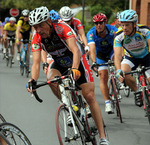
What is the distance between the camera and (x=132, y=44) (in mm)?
7773

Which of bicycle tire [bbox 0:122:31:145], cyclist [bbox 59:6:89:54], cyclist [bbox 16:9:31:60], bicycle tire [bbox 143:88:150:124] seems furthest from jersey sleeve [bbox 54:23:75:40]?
cyclist [bbox 16:9:31:60]

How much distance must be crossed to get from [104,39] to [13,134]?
16.6ft

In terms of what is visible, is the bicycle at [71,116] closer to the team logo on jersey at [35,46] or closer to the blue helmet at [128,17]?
the team logo on jersey at [35,46]

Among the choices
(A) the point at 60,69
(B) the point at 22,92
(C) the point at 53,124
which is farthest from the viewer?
(B) the point at 22,92

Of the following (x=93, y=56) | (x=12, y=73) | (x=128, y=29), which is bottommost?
(x=12, y=73)

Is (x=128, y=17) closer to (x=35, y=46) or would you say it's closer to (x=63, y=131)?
(x=35, y=46)

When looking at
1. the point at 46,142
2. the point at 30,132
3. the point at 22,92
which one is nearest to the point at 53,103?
the point at 22,92

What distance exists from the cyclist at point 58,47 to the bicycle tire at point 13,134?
1.31 meters

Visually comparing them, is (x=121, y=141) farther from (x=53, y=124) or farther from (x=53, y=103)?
(x=53, y=103)

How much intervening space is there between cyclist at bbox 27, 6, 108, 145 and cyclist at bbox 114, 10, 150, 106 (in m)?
0.98

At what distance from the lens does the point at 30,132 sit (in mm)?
7426

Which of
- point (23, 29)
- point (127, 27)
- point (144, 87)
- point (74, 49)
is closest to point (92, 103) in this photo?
point (74, 49)

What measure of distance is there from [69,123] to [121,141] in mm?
1923

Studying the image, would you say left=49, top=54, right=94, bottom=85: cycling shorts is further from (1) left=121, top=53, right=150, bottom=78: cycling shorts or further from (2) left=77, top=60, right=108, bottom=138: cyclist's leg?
(1) left=121, top=53, right=150, bottom=78: cycling shorts
